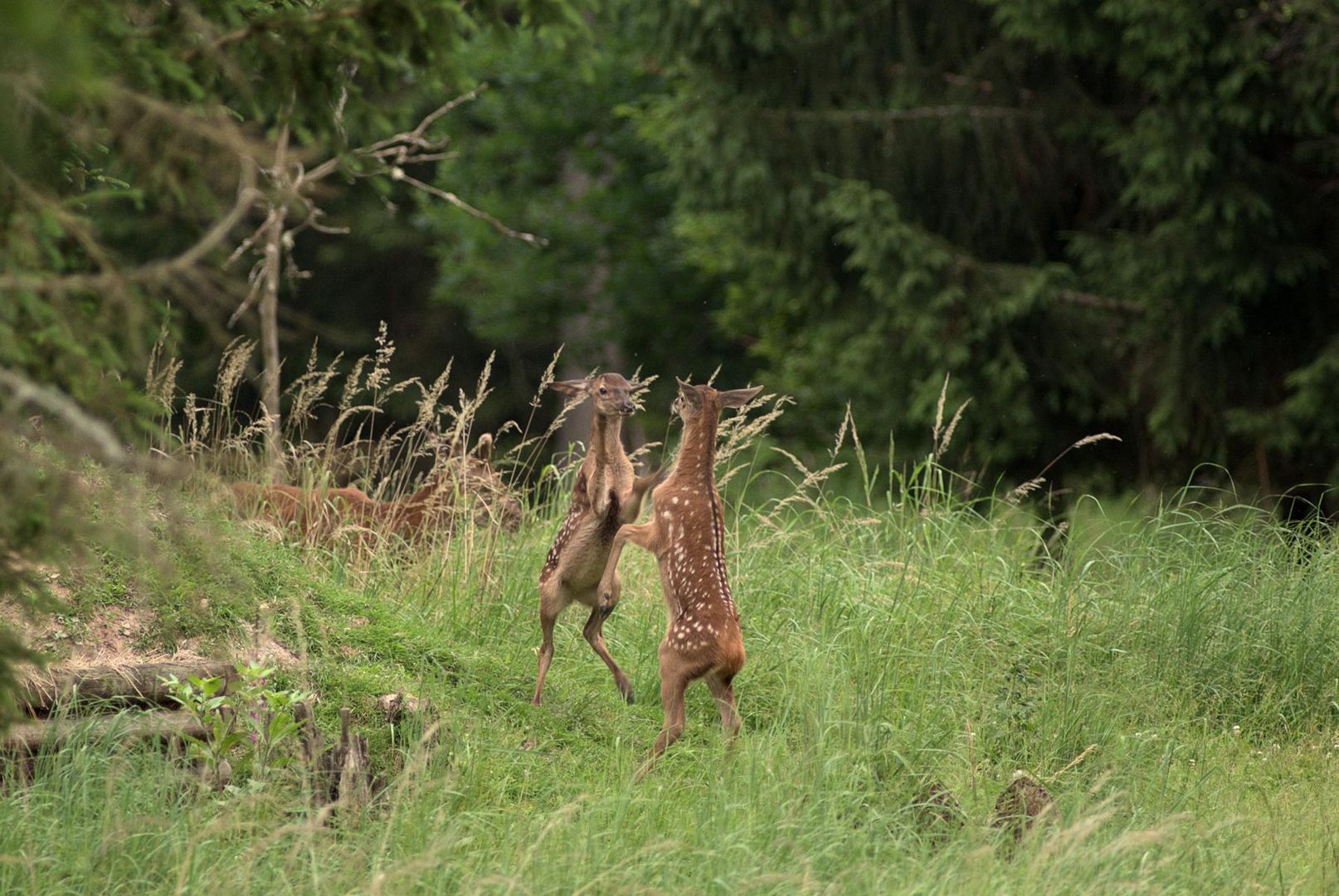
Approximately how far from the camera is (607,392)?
696 cm

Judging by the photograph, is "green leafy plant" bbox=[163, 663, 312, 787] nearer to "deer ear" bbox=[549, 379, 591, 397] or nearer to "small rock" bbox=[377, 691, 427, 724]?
"small rock" bbox=[377, 691, 427, 724]

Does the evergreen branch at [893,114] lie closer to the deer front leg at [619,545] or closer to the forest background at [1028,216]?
the forest background at [1028,216]

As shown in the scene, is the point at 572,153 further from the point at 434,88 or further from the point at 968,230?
the point at 434,88

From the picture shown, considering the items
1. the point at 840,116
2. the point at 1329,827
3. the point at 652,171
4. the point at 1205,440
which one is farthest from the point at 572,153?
the point at 1329,827

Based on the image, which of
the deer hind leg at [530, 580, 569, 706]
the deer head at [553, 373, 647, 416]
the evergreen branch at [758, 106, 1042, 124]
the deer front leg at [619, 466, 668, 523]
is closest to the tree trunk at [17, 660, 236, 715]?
the deer hind leg at [530, 580, 569, 706]

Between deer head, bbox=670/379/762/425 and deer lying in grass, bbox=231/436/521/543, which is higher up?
deer head, bbox=670/379/762/425

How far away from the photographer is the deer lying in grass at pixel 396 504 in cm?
838

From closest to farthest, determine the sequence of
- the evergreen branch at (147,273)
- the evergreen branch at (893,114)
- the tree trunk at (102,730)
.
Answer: the evergreen branch at (147,273)
the tree trunk at (102,730)
the evergreen branch at (893,114)

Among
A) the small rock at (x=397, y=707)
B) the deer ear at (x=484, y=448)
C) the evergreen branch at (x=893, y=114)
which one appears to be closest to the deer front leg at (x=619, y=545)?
the small rock at (x=397, y=707)

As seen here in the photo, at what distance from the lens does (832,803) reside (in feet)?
17.3

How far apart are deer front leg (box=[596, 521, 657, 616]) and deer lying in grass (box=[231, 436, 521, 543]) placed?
149 centimetres

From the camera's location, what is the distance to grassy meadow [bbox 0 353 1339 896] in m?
4.80

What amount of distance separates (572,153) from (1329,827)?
55.2ft

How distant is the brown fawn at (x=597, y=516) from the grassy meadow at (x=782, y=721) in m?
0.41
